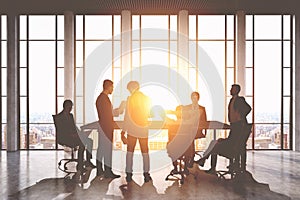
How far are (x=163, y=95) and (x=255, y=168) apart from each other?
4.79 meters

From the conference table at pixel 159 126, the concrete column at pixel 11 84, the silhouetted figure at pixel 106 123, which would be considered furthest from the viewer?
the concrete column at pixel 11 84

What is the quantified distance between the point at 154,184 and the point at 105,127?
4.25 ft

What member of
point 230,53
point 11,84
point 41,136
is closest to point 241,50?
point 230,53

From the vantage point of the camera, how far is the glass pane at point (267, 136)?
13.1 m

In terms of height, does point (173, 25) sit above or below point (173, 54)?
above

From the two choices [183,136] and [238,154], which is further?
[183,136]

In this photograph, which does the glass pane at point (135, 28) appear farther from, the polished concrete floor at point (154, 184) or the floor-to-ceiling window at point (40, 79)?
the polished concrete floor at point (154, 184)

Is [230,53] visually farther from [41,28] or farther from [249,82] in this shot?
[41,28]

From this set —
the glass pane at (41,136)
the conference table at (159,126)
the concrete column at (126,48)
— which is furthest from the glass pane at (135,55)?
the conference table at (159,126)

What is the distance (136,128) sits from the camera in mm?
7688

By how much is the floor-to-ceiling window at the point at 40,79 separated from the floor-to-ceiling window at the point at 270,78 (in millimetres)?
5289

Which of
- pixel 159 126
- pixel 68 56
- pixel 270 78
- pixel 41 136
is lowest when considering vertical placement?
pixel 41 136

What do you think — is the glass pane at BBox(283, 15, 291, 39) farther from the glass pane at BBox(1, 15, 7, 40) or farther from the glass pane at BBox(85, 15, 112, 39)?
the glass pane at BBox(1, 15, 7, 40)

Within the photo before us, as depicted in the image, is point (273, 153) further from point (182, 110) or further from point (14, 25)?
point (14, 25)
